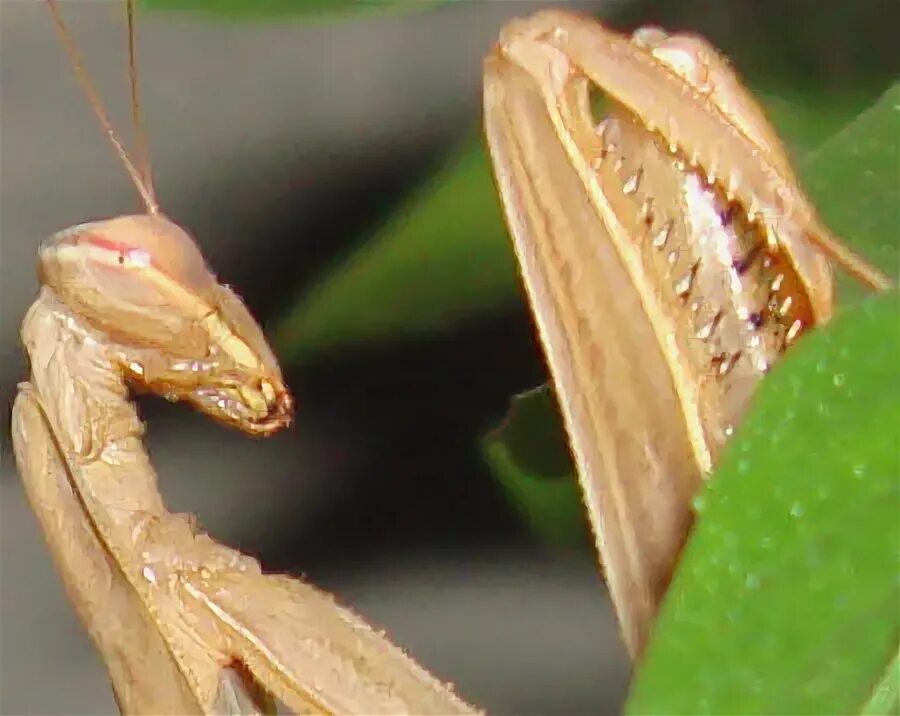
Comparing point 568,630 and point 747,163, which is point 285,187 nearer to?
point 568,630

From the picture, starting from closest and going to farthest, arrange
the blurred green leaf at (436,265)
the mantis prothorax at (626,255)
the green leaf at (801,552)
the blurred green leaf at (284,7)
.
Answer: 1. the green leaf at (801,552)
2. the mantis prothorax at (626,255)
3. the blurred green leaf at (284,7)
4. the blurred green leaf at (436,265)

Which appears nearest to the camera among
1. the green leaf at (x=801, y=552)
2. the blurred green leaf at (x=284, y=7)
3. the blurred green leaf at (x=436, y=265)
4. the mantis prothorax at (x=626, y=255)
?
the green leaf at (x=801, y=552)

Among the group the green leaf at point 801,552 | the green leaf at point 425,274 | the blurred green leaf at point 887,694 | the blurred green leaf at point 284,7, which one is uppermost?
the blurred green leaf at point 284,7

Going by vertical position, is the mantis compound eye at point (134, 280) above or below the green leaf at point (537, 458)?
above

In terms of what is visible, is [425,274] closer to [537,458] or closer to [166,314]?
[537,458]

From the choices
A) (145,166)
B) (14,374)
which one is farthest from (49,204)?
(145,166)

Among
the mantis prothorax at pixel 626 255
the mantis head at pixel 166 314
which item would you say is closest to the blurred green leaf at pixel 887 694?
the mantis prothorax at pixel 626 255

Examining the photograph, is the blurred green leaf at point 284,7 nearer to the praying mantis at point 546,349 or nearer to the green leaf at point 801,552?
the praying mantis at point 546,349

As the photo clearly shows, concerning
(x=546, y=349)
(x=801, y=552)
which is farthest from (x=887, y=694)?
(x=546, y=349)
